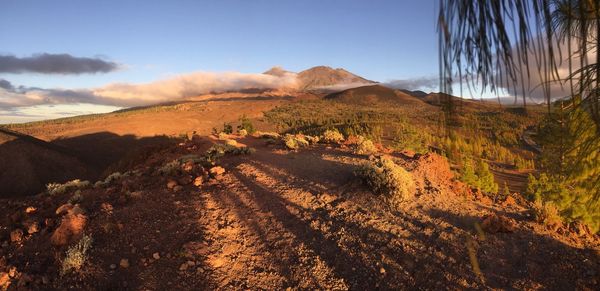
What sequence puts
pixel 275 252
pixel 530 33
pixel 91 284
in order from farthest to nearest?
pixel 275 252
pixel 91 284
pixel 530 33

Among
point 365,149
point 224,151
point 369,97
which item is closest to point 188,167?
point 224,151

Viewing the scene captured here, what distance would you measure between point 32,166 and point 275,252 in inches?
1305

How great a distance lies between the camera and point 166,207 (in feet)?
33.5

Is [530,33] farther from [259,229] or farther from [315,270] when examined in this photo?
[259,229]

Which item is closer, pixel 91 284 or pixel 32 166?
pixel 91 284

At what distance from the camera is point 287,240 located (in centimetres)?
855

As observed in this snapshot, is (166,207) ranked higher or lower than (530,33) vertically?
lower

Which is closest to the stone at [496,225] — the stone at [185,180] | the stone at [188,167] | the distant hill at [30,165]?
the stone at [185,180]

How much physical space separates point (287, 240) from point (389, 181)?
12.0 ft

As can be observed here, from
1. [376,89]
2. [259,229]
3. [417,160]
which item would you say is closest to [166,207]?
[259,229]

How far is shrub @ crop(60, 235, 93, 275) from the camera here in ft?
23.9

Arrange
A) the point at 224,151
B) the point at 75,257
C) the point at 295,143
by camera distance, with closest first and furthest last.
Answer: the point at 75,257 → the point at 224,151 → the point at 295,143

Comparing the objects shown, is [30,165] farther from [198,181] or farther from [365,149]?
[365,149]

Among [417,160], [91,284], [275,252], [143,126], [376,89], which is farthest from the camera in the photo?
[376,89]
